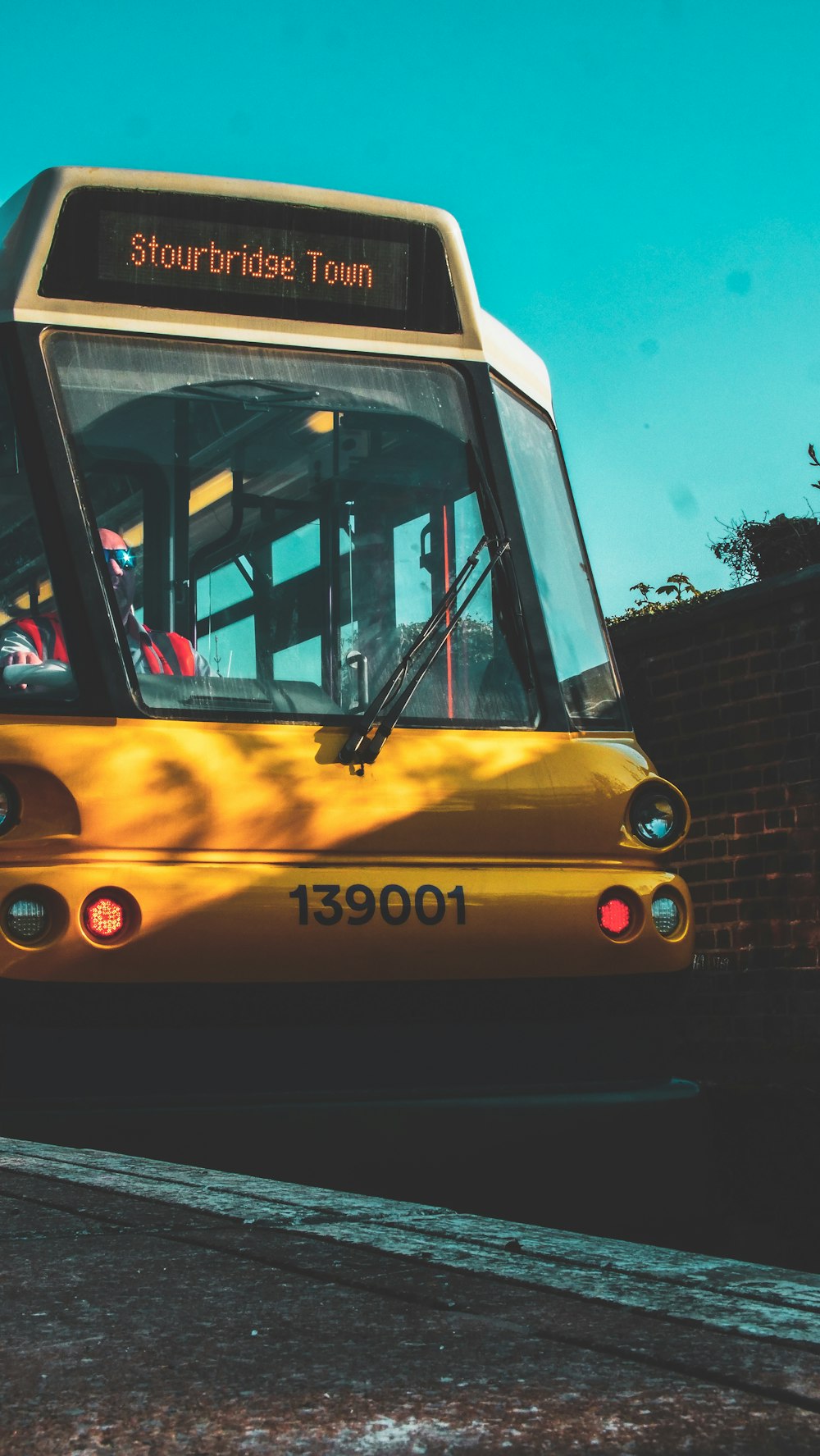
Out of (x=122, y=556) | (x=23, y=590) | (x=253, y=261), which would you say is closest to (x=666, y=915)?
(x=122, y=556)

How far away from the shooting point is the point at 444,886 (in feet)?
17.7

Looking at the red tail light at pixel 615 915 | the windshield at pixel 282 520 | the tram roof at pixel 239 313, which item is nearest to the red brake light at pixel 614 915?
the red tail light at pixel 615 915

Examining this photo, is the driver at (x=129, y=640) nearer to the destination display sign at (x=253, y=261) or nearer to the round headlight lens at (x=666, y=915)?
the destination display sign at (x=253, y=261)

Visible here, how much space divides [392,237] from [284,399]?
2.46 ft

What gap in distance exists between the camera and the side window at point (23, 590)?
554cm

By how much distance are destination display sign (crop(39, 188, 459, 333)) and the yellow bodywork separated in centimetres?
152

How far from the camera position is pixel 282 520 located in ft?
20.4

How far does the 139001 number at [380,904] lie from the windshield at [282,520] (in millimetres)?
671

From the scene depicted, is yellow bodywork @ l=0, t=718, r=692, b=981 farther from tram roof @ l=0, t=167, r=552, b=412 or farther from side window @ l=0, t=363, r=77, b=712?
tram roof @ l=0, t=167, r=552, b=412

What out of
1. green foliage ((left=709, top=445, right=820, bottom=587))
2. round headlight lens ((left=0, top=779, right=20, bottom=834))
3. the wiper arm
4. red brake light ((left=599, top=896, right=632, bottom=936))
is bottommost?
red brake light ((left=599, top=896, right=632, bottom=936))

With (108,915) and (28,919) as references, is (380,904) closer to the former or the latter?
(108,915)

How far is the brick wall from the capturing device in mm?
10180

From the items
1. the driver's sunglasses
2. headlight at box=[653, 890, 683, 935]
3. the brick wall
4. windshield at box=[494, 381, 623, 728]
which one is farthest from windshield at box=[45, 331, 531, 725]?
the brick wall

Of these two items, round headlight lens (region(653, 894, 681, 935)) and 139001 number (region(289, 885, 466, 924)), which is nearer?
139001 number (region(289, 885, 466, 924))
